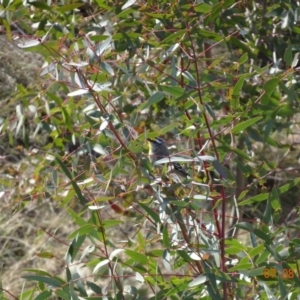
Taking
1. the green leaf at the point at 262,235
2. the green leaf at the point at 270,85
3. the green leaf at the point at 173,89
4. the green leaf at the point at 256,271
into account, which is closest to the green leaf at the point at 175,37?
the green leaf at the point at 173,89

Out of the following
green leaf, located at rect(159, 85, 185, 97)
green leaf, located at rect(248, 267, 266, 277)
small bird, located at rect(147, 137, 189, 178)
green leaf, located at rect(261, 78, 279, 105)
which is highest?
green leaf, located at rect(159, 85, 185, 97)

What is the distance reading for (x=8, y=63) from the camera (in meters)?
4.01

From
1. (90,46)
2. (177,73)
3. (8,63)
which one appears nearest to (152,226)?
(177,73)

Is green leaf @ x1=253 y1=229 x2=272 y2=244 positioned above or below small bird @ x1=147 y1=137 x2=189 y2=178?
below

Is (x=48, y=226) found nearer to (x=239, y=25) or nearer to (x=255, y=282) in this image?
(x=239, y=25)

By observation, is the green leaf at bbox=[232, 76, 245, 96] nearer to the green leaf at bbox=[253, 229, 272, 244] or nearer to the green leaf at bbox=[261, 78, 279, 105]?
the green leaf at bbox=[261, 78, 279, 105]

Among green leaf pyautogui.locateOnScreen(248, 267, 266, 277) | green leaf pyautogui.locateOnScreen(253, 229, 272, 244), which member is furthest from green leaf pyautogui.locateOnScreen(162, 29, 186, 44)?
green leaf pyautogui.locateOnScreen(248, 267, 266, 277)

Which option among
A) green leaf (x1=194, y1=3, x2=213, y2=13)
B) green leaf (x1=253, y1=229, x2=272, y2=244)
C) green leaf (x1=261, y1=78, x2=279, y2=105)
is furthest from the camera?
green leaf (x1=194, y1=3, x2=213, y2=13)

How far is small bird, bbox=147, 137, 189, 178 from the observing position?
230cm

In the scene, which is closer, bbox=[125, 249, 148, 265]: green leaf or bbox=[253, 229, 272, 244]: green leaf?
bbox=[253, 229, 272, 244]: green leaf

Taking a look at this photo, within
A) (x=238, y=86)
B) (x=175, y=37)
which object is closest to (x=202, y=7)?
(x=175, y=37)

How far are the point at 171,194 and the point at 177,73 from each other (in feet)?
1.46

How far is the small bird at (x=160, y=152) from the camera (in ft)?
7.56

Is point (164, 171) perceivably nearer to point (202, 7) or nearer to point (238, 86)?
point (238, 86)
